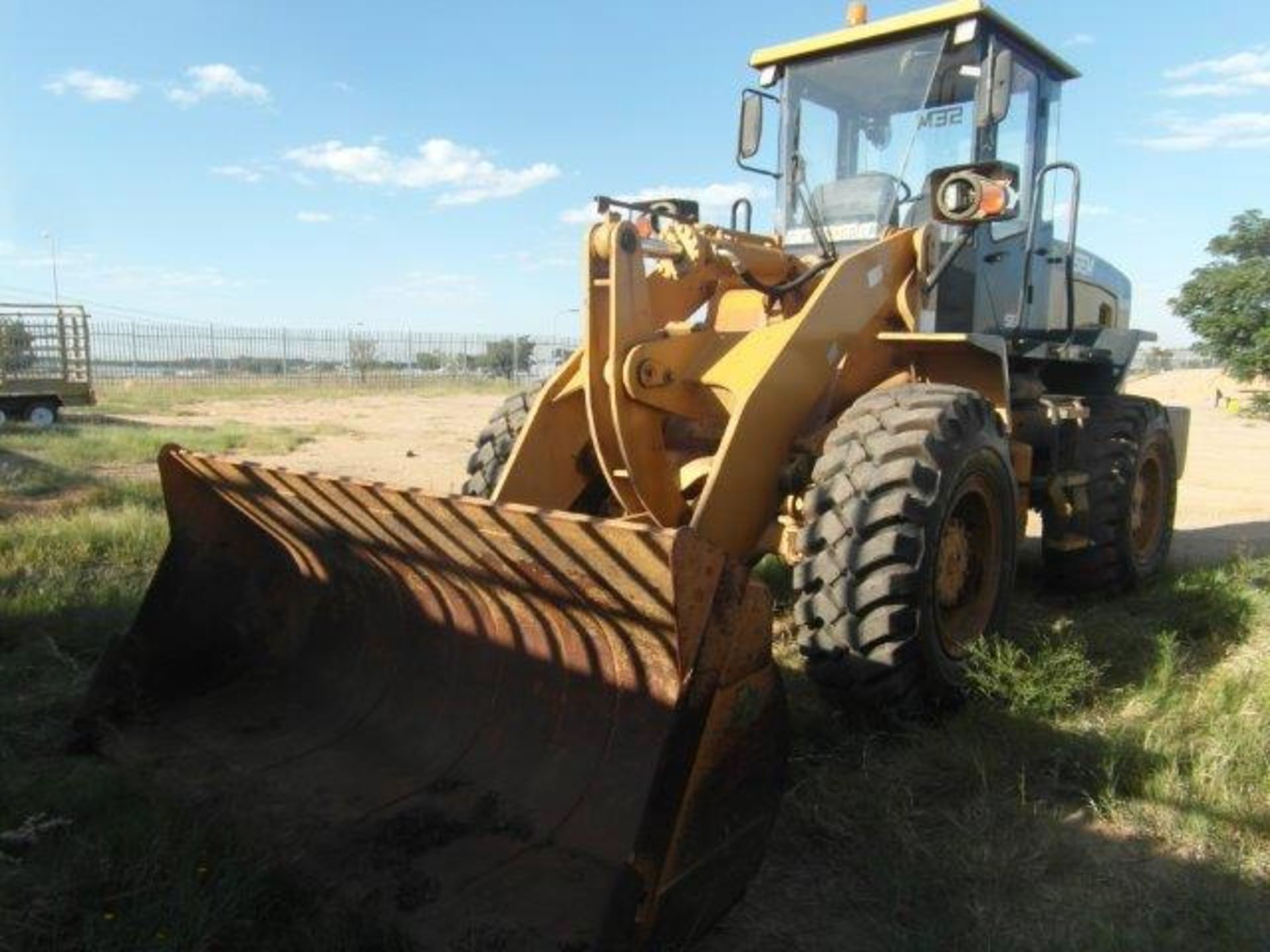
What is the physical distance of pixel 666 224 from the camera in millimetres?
4438

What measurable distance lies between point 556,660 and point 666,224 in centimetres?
199

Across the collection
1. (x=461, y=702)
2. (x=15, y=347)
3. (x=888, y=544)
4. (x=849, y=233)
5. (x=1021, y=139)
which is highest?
(x=1021, y=139)

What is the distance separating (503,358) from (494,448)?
41.4 m

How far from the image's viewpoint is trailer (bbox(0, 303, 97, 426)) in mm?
17812

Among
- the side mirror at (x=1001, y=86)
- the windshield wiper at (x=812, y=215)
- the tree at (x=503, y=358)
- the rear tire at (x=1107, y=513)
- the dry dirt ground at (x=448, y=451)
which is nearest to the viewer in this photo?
the side mirror at (x=1001, y=86)

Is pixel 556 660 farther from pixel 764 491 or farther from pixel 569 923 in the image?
pixel 764 491

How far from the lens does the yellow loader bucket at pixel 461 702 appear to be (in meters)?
2.58

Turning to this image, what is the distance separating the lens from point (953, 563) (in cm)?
429

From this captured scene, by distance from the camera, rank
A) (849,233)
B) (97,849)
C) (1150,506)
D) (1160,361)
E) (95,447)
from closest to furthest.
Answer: (97,849)
(849,233)
(1150,506)
(95,447)
(1160,361)

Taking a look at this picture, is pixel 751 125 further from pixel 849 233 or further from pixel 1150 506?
pixel 1150 506

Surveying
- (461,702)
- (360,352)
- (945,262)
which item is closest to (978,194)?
(945,262)

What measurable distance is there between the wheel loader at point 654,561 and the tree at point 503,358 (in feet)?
130

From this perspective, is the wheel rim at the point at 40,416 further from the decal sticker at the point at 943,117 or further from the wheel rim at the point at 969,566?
the wheel rim at the point at 969,566

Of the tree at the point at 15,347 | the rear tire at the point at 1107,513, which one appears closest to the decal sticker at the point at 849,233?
the rear tire at the point at 1107,513
